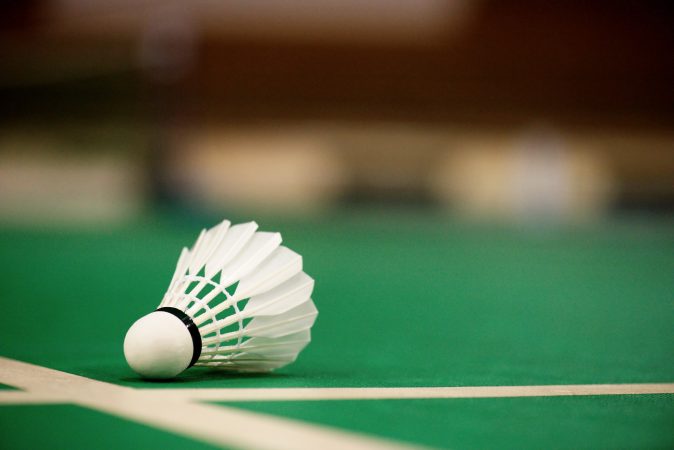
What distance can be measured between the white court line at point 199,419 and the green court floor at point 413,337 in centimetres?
4

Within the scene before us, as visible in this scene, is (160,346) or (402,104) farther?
(402,104)

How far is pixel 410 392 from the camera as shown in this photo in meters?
2.26

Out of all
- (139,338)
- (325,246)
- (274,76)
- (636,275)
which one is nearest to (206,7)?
(274,76)

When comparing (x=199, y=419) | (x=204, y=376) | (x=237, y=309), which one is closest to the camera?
(x=199, y=419)

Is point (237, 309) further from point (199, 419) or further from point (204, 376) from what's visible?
point (199, 419)

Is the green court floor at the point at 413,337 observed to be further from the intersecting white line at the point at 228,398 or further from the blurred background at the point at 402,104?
the blurred background at the point at 402,104

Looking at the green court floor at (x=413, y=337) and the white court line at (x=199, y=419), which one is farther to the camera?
the green court floor at (x=413, y=337)

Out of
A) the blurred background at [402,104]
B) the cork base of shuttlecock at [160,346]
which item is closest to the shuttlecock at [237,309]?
the cork base of shuttlecock at [160,346]

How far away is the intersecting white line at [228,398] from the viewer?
1698 millimetres

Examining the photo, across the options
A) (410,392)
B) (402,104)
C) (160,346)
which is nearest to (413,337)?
(410,392)

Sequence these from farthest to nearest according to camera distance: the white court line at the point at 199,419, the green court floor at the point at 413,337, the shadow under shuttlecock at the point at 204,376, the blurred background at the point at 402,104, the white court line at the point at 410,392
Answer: the blurred background at the point at 402,104, the shadow under shuttlecock at the point at 204,376, the white court line at the point at 410,392, the green court floor at the point at 413,337, the white court line at the point at 199,419

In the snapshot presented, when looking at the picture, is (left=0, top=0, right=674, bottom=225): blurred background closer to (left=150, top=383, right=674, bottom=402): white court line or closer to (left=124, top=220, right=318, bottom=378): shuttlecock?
(left=124, top=220, right=318, bottom=378): shuttlecock

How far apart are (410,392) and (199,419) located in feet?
1.89

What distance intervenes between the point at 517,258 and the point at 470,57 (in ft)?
35.6
